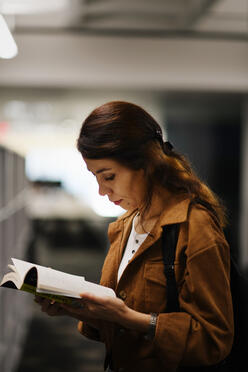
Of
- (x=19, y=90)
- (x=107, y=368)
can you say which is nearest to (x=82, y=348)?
(x=107, y=368)

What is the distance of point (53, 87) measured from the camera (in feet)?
24.1

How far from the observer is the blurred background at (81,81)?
483cm

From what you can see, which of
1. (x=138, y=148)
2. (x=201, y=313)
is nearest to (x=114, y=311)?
(x=201, y=313)

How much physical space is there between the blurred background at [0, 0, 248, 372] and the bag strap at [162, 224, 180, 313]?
8.10ft

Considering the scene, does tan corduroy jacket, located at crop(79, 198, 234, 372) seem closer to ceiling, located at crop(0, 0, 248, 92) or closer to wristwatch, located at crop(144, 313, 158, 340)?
wristwatch, located at crop(144, 313, 158, 340)

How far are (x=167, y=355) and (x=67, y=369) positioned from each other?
316 centimetres

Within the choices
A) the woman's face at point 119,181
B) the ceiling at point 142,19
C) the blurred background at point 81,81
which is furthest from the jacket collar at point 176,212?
the ceiling at point 142,19

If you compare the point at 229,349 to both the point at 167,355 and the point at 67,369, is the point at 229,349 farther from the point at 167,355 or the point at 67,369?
the point at 67,369

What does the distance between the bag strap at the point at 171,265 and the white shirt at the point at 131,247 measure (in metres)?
0.13

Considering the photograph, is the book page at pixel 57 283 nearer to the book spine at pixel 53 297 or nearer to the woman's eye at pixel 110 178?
the book spine at pixel 53 297

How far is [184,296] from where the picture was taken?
1488 millimetres

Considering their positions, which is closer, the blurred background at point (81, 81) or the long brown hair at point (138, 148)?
the long brown hair at point (138, 148)

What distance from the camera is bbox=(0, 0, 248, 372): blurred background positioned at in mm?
4828

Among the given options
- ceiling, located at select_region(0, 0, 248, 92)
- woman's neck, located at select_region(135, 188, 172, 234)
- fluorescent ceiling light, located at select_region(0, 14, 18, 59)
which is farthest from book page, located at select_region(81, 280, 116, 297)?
ceiling, located at select_region(0, 0, 248, 92)
